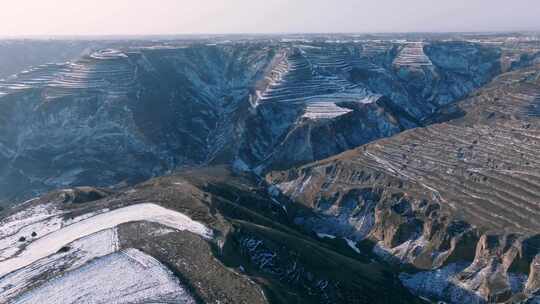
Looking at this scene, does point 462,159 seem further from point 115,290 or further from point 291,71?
point 291,71

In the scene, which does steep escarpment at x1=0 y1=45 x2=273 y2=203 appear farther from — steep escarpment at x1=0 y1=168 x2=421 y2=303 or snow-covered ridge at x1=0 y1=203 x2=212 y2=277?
snow-covered ridge at x1=0 y1=203 x2=212 y2=277

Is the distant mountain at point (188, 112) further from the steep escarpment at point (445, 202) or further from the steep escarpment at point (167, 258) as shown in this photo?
the steep escarpment at point (167, 258)

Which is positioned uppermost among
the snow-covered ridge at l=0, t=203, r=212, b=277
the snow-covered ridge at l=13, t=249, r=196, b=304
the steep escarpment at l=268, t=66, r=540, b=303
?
the snow-covered ridge at l=13, t=249, r=196, b=304

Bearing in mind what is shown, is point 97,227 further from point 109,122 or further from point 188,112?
point 188,112

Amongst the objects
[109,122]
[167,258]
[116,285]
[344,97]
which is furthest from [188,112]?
[116,285]

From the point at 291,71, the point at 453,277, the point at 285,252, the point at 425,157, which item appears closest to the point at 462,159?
the point at 425,157

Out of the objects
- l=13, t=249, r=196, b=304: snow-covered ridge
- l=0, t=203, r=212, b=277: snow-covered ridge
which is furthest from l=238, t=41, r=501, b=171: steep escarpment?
l=13, t=249, r=196, b=304: snow-covered ridge

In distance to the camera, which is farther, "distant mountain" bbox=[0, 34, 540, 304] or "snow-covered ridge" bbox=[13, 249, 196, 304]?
"distant mountain" bbox=[0, 34, 540, 304]
